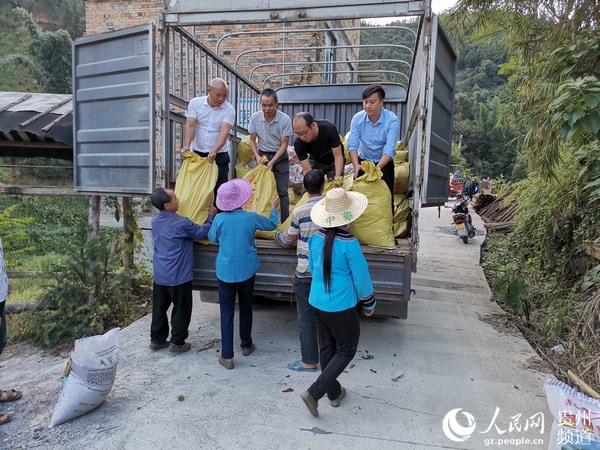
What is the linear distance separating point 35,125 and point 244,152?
78.4 inches

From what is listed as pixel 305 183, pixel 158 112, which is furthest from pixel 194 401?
pixel 158 112

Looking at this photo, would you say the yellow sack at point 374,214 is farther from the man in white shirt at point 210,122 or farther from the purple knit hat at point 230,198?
the man in white shirt at point 210,122

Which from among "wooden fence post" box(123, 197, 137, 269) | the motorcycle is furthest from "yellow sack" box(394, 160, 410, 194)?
the motorcycle

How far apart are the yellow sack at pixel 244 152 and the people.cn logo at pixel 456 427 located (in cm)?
303

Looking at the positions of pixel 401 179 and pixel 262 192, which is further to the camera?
pixel 401 179

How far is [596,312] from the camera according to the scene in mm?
3416

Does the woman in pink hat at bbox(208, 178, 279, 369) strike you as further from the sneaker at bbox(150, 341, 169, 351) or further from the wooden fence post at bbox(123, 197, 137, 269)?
the wooden fence post at bbox(123, 197, 137, 269)

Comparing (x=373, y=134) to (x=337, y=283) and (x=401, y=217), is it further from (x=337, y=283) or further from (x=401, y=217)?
(x=337, y=283)

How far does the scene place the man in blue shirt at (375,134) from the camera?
3.60 m

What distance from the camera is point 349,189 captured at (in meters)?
3.39

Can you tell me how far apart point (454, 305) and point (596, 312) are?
1.62m

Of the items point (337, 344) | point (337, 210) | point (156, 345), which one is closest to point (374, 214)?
point (337, 210)

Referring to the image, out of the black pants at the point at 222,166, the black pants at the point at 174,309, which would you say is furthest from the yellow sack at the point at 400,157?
the black pants at the point at 174,309

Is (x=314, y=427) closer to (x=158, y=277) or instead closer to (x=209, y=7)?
(x=158, y=277)
